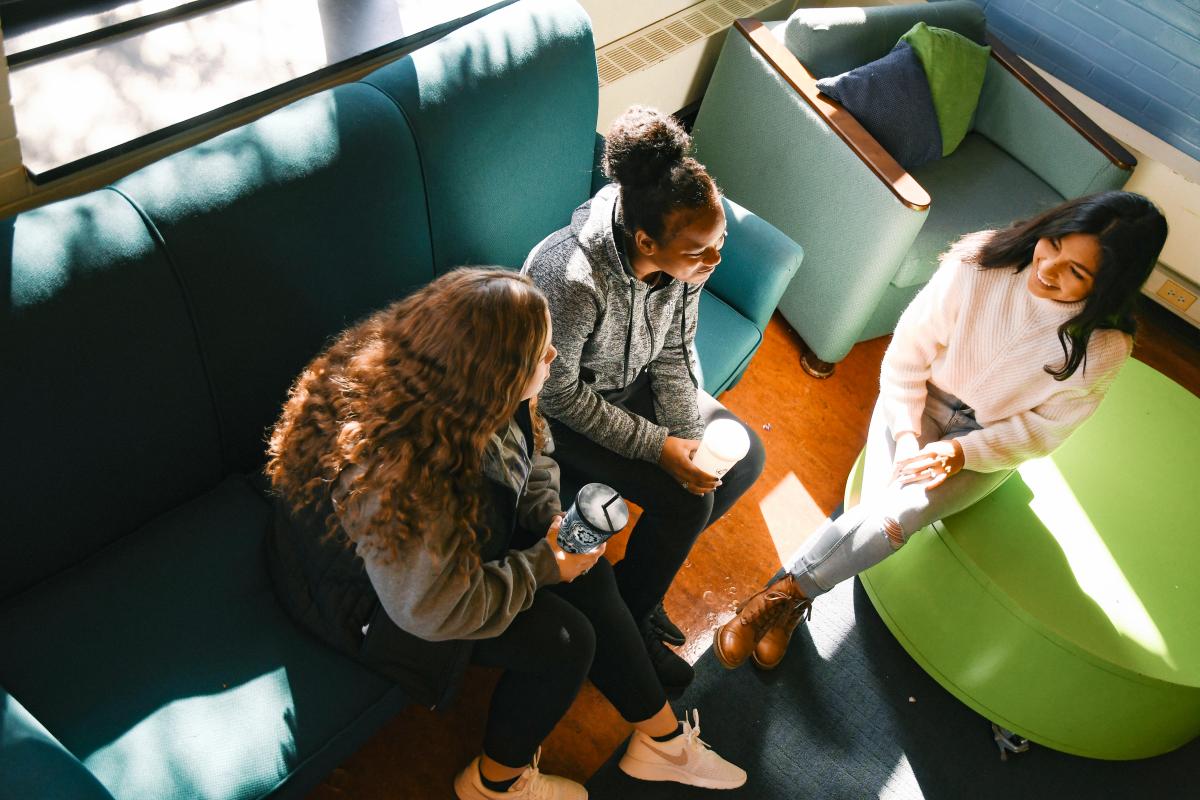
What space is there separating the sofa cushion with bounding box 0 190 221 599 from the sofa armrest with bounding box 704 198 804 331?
3.97ft

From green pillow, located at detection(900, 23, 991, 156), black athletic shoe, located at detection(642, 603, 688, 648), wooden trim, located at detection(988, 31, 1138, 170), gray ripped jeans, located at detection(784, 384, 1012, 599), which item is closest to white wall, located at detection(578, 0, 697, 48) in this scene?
green pillow, located at detection(900, 23, 991, 156)

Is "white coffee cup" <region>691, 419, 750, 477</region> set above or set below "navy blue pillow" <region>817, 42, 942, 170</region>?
below

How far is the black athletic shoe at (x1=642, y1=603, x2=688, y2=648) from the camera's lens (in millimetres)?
1927

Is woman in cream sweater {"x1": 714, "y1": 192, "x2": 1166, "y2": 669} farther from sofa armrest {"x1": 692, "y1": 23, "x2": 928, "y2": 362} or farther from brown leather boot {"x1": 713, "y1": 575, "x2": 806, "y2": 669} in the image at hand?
sofa armrest {"x1": 692, "y1": 23, "x2": 928, "y2": 362}

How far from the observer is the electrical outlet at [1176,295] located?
307 centimetres

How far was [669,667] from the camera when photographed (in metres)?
1.84

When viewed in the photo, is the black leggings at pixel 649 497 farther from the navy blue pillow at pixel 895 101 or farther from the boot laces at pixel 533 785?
the navy blue pillow at pixel 895 101

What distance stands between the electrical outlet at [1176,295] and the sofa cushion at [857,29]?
1.17m

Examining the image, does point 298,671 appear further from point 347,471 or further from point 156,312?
point 156,312

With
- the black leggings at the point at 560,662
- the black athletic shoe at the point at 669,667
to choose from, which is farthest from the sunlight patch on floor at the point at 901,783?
the black leggings at the point at 560,662

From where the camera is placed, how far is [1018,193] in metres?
2.61

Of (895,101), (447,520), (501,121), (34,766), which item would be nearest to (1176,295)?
(895,101)

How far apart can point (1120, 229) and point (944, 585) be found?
2.61 ft

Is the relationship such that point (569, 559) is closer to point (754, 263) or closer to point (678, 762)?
point (678, 762)
